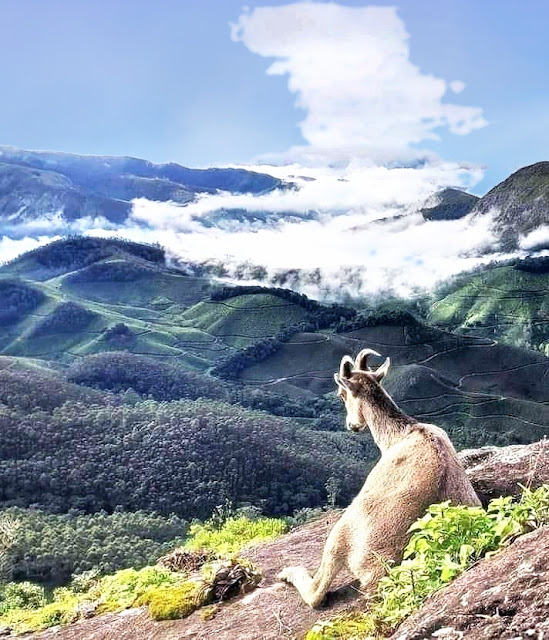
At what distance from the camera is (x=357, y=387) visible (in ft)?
28.9

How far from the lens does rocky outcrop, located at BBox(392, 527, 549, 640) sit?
386 centimetres

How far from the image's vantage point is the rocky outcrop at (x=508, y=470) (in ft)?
31.8

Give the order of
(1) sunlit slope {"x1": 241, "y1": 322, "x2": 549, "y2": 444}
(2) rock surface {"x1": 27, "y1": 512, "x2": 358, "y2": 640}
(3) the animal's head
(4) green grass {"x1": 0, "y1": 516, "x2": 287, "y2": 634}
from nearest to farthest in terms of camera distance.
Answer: (2) rock surface {"x1": 27, "y1": 512, "x2": 358, "y2": 640} → (4) green grass {"x1": 0, "y1": 516, "x2": 287, "y2": 634} → (3) the animal's head → (1) sunlit slope {"x1": 241, "y1": 322, "x2": 549, "y2": 444}

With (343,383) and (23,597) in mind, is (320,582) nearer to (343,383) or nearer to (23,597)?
(343,383)

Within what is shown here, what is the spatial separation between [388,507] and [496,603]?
8.57 ft

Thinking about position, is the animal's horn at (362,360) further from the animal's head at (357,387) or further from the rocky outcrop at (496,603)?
the rocky outcrop at (496,603)

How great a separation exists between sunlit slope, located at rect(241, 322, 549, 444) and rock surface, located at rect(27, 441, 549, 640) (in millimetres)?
108730

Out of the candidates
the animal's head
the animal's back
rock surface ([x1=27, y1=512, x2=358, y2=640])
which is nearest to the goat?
the animal's back

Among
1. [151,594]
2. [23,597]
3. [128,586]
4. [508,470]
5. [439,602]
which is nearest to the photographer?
[439,602]

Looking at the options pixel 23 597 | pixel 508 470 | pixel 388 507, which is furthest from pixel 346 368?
pixel 23 597

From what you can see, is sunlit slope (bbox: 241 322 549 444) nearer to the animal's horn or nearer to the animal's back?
the animal's horn

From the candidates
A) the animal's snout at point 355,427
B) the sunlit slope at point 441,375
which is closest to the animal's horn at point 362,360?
the animal's snout at point 355,427

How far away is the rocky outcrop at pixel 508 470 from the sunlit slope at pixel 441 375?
351 feet

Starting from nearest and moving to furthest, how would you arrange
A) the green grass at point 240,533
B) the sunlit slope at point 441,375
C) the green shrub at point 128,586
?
1. the green shrub at point 128,586
2. the green grass at point 240,533
3. the sunlit slope at point 441,375
